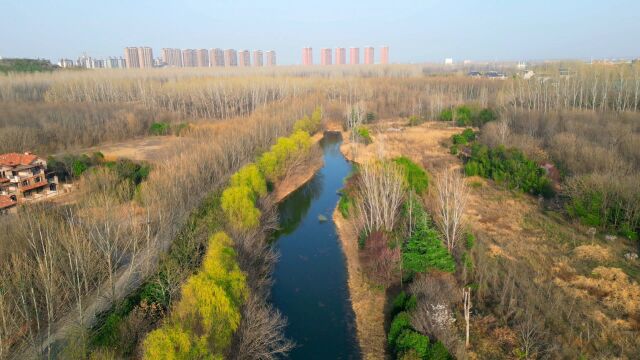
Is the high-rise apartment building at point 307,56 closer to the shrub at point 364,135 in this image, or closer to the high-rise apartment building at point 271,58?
the high-rise apartment building at point 271,58

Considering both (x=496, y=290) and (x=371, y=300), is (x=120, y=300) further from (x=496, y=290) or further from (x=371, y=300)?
(x=496, y=290)

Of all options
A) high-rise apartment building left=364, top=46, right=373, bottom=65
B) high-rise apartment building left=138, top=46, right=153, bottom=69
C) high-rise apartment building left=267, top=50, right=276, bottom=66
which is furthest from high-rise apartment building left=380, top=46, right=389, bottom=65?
high-rise apartment building left=138, top=46, right=153, bottom=69

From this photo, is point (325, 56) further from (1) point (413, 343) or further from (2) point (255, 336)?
(1) point (413, 343)

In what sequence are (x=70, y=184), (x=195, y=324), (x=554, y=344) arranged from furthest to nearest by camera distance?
(x=70, y=184)
(x=554, y=344)
(x=195, y=324)

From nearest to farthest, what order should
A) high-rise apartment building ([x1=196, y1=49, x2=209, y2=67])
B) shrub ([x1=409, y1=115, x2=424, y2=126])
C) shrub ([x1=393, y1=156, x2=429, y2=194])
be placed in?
shrub ([x1=393, y1=156, x2=429, y2=194]), shrub ([x1=409, y1=115, x2=424, y2=126]), high-rise apartment building ([x1=196, y1=49, x2=209, y2=67])

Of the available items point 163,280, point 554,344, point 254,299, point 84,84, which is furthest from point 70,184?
point 84,84

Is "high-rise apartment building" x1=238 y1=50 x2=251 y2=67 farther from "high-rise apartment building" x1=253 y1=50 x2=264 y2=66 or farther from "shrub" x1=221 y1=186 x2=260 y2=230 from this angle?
"shrub" x1=221 y1=186 x2=260 y2=230
